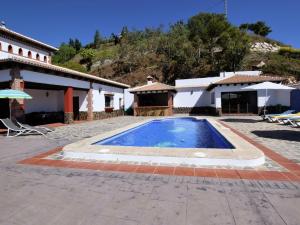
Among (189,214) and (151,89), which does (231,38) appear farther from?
(189,214)

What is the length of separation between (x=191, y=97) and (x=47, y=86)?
1568 centimetres

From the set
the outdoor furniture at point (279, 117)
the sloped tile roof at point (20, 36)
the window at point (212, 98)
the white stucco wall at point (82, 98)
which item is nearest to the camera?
the outdoor furniture at point (279, 117)

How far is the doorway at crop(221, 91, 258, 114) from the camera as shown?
69.8ft

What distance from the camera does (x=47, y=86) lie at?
16594 millimetres

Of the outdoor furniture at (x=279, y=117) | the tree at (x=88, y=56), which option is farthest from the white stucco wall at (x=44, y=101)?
the tree at (x=88, y=56)

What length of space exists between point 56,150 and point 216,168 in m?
4.83

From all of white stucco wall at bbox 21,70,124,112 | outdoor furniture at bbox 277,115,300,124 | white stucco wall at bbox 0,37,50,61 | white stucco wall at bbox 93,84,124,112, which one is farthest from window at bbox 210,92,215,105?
white stucco wall at bbox 0,37,50,61

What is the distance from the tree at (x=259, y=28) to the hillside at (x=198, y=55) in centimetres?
448

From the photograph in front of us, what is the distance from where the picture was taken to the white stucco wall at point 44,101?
711 inches

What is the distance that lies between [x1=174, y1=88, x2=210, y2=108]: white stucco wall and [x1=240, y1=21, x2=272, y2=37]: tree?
3837 centimetres

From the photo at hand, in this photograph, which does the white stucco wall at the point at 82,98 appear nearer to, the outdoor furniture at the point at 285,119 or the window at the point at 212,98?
the window at the point at 212,98

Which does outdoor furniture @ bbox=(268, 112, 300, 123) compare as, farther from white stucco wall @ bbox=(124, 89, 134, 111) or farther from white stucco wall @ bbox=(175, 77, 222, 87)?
white stucco wall @ bbox=(124, 89, 134, 111)

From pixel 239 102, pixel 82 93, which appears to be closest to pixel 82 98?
pixel 82 93

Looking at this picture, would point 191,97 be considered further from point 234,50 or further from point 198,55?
point 198,55
